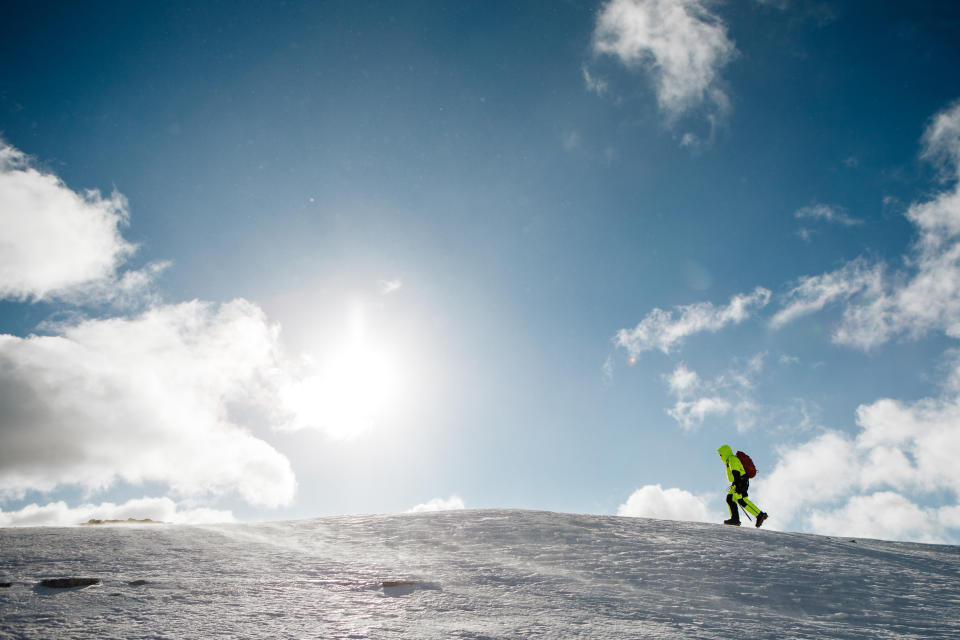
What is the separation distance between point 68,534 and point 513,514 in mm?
5925

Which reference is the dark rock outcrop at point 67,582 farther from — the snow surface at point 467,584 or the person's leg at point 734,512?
the person's leg at point 734,512

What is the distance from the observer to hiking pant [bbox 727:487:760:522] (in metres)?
11.5

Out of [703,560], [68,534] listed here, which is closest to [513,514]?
[703,560]

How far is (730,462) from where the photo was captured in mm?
12195

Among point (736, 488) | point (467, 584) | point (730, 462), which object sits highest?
point (730, 462)

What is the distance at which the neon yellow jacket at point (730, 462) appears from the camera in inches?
473

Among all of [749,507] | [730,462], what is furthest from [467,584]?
[730,462]

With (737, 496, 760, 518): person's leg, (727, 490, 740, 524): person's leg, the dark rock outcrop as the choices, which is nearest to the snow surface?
the dark rock outcrop

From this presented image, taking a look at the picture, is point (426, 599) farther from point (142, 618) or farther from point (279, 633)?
point (142, 618)

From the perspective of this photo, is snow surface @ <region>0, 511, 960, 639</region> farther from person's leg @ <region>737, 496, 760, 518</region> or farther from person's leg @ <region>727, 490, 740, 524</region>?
person's leg @ <region>727, 490, 740, 524</region>

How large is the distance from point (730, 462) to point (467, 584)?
30.6 feet

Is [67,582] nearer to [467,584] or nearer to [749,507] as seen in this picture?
[467,584]

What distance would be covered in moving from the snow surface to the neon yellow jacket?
4233 mm

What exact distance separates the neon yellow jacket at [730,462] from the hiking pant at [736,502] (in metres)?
0.31
